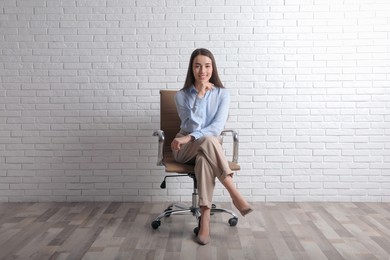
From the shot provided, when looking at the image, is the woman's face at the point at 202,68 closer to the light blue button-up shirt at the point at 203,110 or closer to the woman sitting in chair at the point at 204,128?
the woman sitting in chair at the point at 204,128

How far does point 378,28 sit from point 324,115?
3.24 ft

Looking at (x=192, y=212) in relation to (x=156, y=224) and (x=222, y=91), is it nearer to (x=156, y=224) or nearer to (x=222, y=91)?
(x=156, y=224)

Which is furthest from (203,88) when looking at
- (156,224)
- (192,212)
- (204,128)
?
(156,224)

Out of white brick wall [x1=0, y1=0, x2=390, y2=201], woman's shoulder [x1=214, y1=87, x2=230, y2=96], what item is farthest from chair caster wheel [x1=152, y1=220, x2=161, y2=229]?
woman's shoulder [x1=214, y1=87, x2=230, y2=96]

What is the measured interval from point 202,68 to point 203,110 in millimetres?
349

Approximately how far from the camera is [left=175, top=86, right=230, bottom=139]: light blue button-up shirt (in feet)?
13.5

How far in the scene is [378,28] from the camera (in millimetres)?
4867

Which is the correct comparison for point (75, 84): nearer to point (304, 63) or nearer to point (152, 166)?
point (152, 166)

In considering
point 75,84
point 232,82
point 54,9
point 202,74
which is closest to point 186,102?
point 202,74

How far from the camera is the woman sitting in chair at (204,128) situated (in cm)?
379

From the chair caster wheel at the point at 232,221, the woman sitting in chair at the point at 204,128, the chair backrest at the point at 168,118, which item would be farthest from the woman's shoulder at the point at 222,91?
the chair caster wheel at the point at 232,221

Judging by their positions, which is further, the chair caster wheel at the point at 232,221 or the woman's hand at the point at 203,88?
the woman's hand at the point at 203,88

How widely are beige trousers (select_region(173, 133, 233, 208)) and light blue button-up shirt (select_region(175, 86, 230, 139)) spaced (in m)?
0.23

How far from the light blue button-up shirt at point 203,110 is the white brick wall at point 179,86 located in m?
0.75
